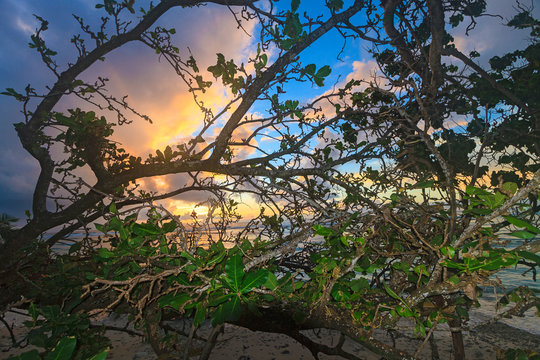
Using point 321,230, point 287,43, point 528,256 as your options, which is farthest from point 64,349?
point 287,43

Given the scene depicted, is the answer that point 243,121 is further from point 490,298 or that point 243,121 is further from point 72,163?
point 490,298

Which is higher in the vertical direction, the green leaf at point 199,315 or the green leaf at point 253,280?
the green leaf at point 253,280

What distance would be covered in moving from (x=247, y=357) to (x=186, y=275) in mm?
4697

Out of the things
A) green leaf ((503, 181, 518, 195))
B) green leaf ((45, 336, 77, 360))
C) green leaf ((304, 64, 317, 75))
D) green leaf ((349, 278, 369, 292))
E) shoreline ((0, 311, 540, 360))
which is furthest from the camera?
shoreline ((0, 311, 540, 360))

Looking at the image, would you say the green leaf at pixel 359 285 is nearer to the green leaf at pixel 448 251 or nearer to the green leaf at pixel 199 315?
the green leaf at pixel 448 251

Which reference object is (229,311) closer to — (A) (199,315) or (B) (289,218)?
(A) (199,315)

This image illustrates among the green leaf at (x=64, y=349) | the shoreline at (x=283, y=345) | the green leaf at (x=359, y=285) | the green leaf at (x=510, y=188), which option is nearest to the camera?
the green leaf at (x=64, y=349)

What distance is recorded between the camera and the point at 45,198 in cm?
311

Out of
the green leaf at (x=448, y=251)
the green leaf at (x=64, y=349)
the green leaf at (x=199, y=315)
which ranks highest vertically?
the green leaf at (x=448, y=251)

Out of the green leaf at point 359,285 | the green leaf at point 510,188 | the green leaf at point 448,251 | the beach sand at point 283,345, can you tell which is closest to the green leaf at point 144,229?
the green leaf at point 359,285

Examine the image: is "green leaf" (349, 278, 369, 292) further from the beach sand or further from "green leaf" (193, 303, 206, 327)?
the beach sand

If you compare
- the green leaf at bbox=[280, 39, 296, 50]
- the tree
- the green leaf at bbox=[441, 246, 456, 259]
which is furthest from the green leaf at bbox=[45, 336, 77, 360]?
the green leaf at bbox=[280, 39, 296, 50]

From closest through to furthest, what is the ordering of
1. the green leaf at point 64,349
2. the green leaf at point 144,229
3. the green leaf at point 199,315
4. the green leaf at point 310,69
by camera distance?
the green leaf at point 64,349 → the green leaf at point 199,315 → the green leaf at point 144,229 → the green leaf at point 310,69

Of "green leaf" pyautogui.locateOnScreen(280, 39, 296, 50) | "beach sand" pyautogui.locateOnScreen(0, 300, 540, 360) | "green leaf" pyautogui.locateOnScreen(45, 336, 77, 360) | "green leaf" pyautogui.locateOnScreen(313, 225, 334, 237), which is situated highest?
"green leaf" pyautogui.locateOnScreen(280, 39, 296, 50)
